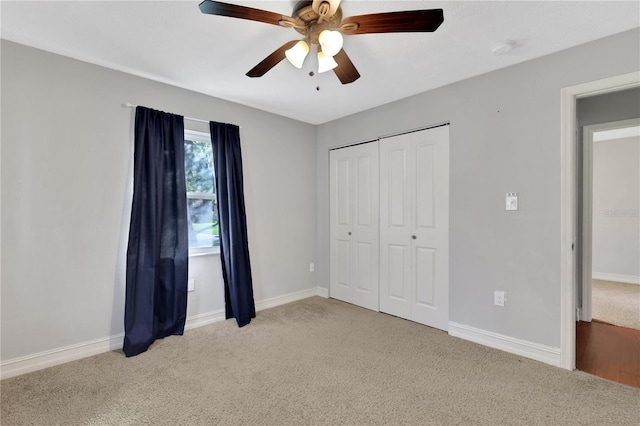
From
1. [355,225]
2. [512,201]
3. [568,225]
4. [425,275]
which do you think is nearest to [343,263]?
[355,225]

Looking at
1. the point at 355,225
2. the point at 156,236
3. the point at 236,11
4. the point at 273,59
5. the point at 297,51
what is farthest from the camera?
→ the point at 355,225

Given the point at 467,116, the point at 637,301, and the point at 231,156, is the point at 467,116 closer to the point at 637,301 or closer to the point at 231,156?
the point at 231,156

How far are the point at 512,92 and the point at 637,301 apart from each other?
11.8 ft

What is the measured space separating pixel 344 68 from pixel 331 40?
0.38 m

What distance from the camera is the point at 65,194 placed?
7.98 feet

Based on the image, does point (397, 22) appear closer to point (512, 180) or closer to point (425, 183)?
point (512, 180)

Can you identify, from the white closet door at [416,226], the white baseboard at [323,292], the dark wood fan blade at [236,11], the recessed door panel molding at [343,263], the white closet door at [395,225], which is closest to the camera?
the dark wood fan blade at [236,11]

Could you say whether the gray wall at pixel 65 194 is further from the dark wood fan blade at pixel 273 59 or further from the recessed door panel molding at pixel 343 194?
the recessed door panel molding at pixel 343 194

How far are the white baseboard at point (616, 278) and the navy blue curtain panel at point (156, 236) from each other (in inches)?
236

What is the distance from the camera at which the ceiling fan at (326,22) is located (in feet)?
4.71

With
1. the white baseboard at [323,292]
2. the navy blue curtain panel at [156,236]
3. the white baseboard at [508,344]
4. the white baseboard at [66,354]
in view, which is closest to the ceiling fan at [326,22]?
the navy blue curtain panel at [156,236]

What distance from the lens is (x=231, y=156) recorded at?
11.0 feet

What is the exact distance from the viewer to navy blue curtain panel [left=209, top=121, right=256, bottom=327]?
3252 mm

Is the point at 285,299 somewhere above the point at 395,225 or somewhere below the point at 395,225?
below
